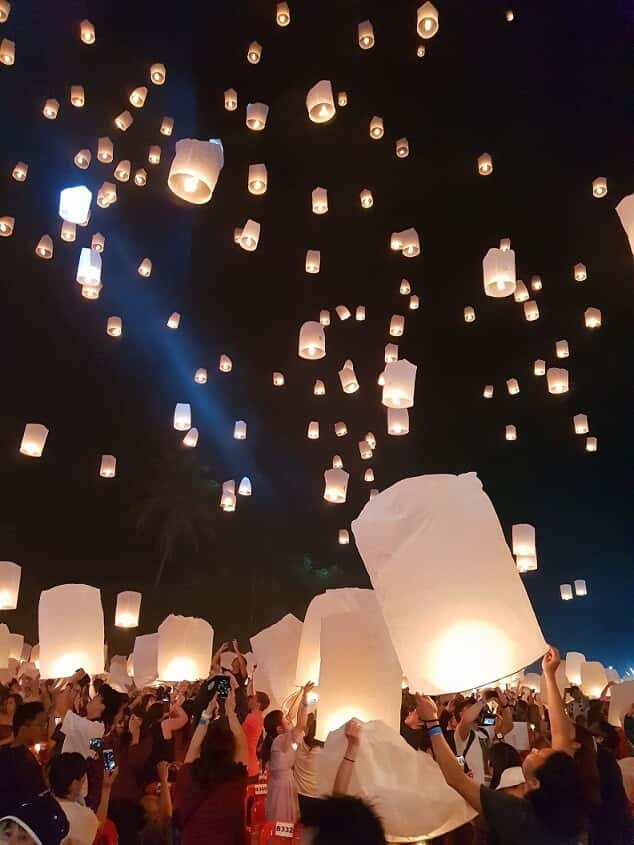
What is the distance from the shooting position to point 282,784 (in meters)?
3.97

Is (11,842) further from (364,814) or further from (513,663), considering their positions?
(513,663)

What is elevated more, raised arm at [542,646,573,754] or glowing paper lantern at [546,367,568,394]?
glowing paper lantern at [546,367,568,394]

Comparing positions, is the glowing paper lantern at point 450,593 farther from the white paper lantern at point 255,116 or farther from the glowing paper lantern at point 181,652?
the white paper lantern at point 255,116

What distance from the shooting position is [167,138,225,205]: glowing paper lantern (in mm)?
5172

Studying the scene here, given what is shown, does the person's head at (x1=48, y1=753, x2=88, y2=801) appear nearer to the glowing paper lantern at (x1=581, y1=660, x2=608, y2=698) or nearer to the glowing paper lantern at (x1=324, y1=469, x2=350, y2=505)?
the glowing paper lantern at (x1=324, y1=469, x2=350, y2=505)

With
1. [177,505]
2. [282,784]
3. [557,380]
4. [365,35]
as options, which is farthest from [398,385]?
[177,505]

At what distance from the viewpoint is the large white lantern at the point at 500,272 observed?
6.64 meters

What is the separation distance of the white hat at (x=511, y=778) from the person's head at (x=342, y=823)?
6.03 ft

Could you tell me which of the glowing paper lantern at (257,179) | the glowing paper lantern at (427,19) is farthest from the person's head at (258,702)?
the glowing paper lantern at (427,19)

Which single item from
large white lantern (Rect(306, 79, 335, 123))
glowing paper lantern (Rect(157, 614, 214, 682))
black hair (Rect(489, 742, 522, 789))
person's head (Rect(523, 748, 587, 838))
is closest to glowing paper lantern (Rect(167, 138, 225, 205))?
large white lantern (Rect(306, 79, 335, 123))

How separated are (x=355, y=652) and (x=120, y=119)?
20.9 ft

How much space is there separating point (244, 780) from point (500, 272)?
486cm

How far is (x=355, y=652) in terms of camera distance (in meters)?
3.67

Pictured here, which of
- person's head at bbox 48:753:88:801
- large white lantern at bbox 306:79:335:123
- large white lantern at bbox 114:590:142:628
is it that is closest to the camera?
person's head at bbox 48:753:88:801
